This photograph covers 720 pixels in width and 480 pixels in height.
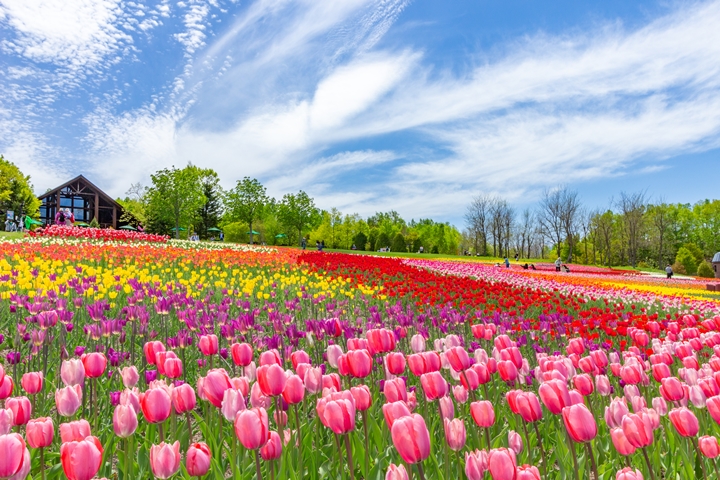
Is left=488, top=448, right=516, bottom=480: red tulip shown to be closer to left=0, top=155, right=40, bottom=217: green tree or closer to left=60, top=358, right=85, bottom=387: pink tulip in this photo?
left=60, top=358, right=85, bottom=387: pink tulip

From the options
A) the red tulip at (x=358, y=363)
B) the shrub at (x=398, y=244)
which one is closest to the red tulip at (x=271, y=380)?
the red tulip at (x=358, y=363)

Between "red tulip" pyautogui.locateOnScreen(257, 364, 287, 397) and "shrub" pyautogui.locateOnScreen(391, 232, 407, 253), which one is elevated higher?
"shrub" pyautogui.locateOnScreen(391, 232, 407, 253)

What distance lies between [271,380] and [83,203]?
223ft

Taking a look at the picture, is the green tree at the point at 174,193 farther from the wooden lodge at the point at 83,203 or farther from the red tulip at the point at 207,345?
the red tulip at the point at 207,345

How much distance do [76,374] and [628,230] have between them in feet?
224

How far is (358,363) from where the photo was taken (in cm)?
212

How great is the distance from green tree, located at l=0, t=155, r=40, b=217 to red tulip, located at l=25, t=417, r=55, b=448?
2431 inches

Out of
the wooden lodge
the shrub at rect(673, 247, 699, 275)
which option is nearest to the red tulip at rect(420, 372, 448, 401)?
the shrub at rect(673, 247, 699, 275)

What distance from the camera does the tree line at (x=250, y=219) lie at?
47.5 m

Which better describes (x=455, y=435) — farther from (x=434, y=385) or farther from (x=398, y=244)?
(x=398, y=244)

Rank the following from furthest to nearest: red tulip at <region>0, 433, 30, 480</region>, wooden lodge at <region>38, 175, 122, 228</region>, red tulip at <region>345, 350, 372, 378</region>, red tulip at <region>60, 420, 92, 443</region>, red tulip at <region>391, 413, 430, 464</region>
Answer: wooden lodge at <region>38, 175, 122, 228</region> → red tulip at <region>345, 350, 372, 378</region> → red tulip at <region>60, 420, 92, 443</region> → red tulip at <region>391, 413, 430, 464</region> → red tulip at <region>0, 433, 30, 480</region>

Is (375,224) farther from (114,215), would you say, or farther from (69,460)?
(69,460)

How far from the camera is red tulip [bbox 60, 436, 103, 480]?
1.29 metres

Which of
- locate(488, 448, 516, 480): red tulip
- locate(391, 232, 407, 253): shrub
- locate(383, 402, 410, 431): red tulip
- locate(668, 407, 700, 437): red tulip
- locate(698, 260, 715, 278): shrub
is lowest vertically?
locate(698, 260, 715, 278): shrub
